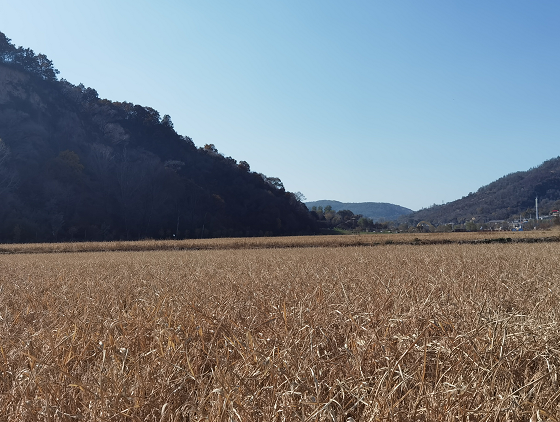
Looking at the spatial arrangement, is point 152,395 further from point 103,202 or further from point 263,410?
point 103,202

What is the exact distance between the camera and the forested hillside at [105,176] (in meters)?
51.0

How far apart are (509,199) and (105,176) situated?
13974 centimetres

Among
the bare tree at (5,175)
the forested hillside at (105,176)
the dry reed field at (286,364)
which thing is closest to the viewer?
the dry reed field at (286,364)

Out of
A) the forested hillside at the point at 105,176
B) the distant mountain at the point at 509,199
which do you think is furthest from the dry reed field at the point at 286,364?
the distant mountain at the point at 509,199

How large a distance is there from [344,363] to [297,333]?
40 centimetres

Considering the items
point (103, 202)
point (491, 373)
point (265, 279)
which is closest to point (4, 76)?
point (103, 202)

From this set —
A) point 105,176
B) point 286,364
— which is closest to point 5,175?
point 105,176

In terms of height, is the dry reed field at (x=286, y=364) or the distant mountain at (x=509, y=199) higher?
the distant mountain at (x=509, y=199)

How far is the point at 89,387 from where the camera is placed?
6.46 ft

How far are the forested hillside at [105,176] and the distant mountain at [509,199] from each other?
88890mm

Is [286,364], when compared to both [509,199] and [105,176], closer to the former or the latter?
[105,176]

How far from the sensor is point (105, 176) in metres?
62.8

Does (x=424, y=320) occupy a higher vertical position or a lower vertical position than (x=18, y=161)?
lower

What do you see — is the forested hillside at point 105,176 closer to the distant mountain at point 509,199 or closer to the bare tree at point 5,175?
the bare tree at point 5,175
